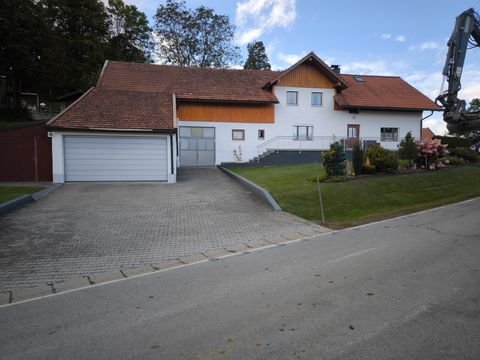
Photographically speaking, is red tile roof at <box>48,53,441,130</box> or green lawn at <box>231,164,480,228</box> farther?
red tile roof at <box>48,53,441,130</box>

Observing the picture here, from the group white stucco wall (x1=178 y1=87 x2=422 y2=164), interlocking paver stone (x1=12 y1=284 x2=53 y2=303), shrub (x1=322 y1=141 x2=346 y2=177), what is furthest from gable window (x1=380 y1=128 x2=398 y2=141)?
interlocking paver stone (x1=12 y1=284 x2=53 y2=303)

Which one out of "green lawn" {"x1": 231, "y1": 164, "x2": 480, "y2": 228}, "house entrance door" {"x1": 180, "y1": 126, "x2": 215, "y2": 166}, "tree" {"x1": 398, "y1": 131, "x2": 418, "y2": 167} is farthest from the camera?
"house entrance door" {"x1": 180, "y1": 126, "x2": 215, "y2": 166}

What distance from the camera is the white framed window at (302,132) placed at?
93.2ft

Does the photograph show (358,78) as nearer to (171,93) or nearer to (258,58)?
(171,93)

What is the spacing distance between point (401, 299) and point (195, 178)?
1605 centimetres

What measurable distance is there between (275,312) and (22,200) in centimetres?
1065

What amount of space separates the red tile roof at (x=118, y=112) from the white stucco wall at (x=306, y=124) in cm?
559

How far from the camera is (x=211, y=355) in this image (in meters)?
3.48

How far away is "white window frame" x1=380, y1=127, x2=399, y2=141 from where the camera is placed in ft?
99.3

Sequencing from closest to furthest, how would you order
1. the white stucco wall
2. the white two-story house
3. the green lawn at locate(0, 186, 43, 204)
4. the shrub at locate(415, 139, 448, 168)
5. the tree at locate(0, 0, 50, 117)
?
the green lawn at locate(0, 186, 43, 204), the shrub at locate(415, 139, 448, 168), the white two-story house, the white stucco wall, the tree at locate(0, 0, 50, 117)

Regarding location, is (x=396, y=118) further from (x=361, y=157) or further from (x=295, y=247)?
(x=295, y=247)

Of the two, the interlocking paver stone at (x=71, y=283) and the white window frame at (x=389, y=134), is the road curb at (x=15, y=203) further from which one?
the white window frame at (x=389, y=134)

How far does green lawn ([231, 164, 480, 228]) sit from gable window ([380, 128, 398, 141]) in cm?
1212

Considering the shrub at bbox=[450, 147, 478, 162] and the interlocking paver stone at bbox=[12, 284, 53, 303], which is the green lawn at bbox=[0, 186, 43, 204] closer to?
the interlocking paver stone at bbox=[12, 284, 53, 303]
